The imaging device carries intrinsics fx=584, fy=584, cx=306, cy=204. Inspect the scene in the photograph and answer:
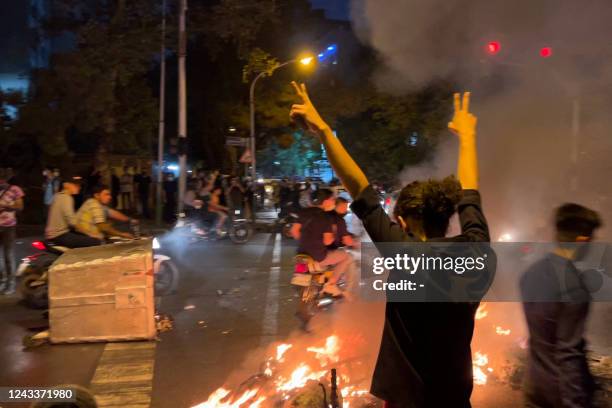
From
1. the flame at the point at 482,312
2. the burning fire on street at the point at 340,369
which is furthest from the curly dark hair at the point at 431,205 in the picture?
the flame at the point at 482,312

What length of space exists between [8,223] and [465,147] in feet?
22.2

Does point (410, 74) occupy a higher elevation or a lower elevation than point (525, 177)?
higher

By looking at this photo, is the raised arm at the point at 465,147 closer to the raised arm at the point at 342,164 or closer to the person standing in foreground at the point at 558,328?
Answer: the raised arm at the point at 342,164

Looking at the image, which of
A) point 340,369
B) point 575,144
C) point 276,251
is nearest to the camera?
point 340,369

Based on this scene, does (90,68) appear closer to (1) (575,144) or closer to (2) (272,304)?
(2) (272,304)

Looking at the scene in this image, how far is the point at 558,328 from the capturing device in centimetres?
253

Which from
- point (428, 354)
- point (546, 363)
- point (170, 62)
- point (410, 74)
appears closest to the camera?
point (428, 354)

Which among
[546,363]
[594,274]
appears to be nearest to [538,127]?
[594,274]

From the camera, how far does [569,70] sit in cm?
804

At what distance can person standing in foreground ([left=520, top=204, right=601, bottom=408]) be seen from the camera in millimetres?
2514

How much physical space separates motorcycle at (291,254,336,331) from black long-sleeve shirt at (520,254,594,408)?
344cm

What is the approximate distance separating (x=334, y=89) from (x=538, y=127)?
1245 cm

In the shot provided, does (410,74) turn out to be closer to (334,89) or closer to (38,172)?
(334,89)

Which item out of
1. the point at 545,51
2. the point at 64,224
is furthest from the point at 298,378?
the point at 545,51
